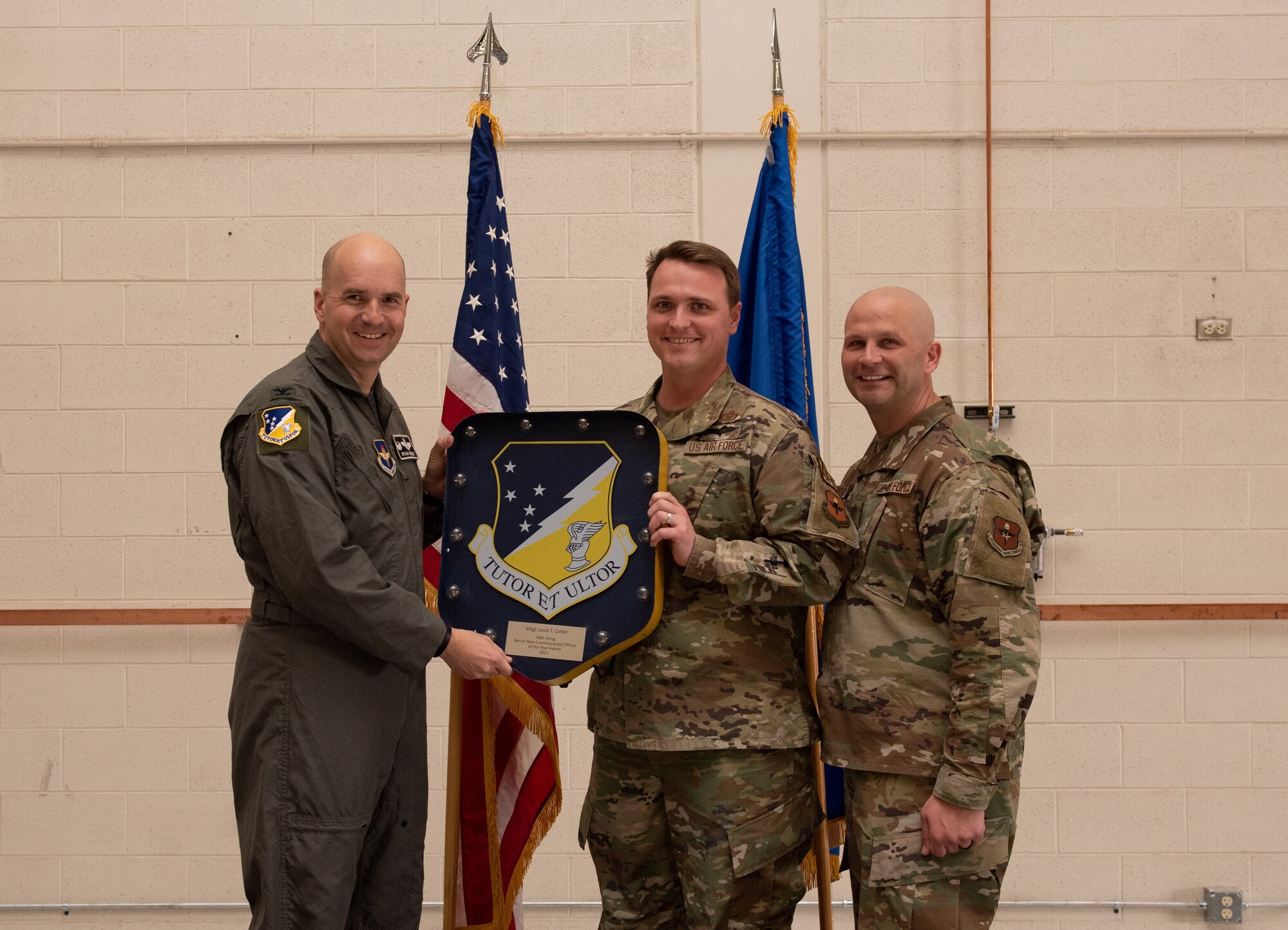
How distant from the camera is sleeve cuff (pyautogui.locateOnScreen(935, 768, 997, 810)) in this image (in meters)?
1.54

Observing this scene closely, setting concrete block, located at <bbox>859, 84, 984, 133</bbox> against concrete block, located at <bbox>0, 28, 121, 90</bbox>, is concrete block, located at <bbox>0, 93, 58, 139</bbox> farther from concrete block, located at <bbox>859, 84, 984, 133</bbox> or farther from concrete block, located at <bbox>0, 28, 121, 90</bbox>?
concrete block, located at <bbox>859, 84, 984, 133</bbox>

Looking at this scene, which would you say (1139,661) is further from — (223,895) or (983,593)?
(223,895)

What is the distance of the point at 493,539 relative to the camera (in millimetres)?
1817

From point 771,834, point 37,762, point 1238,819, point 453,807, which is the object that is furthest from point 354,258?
point 1238,819

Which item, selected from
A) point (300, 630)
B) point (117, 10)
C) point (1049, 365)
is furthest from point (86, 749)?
point (1049, 365)

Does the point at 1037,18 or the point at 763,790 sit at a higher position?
the point at 1037,18

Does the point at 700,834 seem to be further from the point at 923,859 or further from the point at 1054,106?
the point at 1054,106

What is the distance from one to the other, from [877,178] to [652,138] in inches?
29.6

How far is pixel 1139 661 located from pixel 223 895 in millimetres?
3102

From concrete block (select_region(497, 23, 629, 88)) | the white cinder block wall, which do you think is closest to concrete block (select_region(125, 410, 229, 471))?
the white cinder block wall

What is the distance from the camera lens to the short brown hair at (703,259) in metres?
1.78

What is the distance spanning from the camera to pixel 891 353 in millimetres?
1730

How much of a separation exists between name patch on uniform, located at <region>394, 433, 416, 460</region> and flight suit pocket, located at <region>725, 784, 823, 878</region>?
93cm

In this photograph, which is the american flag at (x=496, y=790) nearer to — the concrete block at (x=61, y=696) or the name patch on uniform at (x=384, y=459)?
the name patch on uniform at (x=384, y=459)
